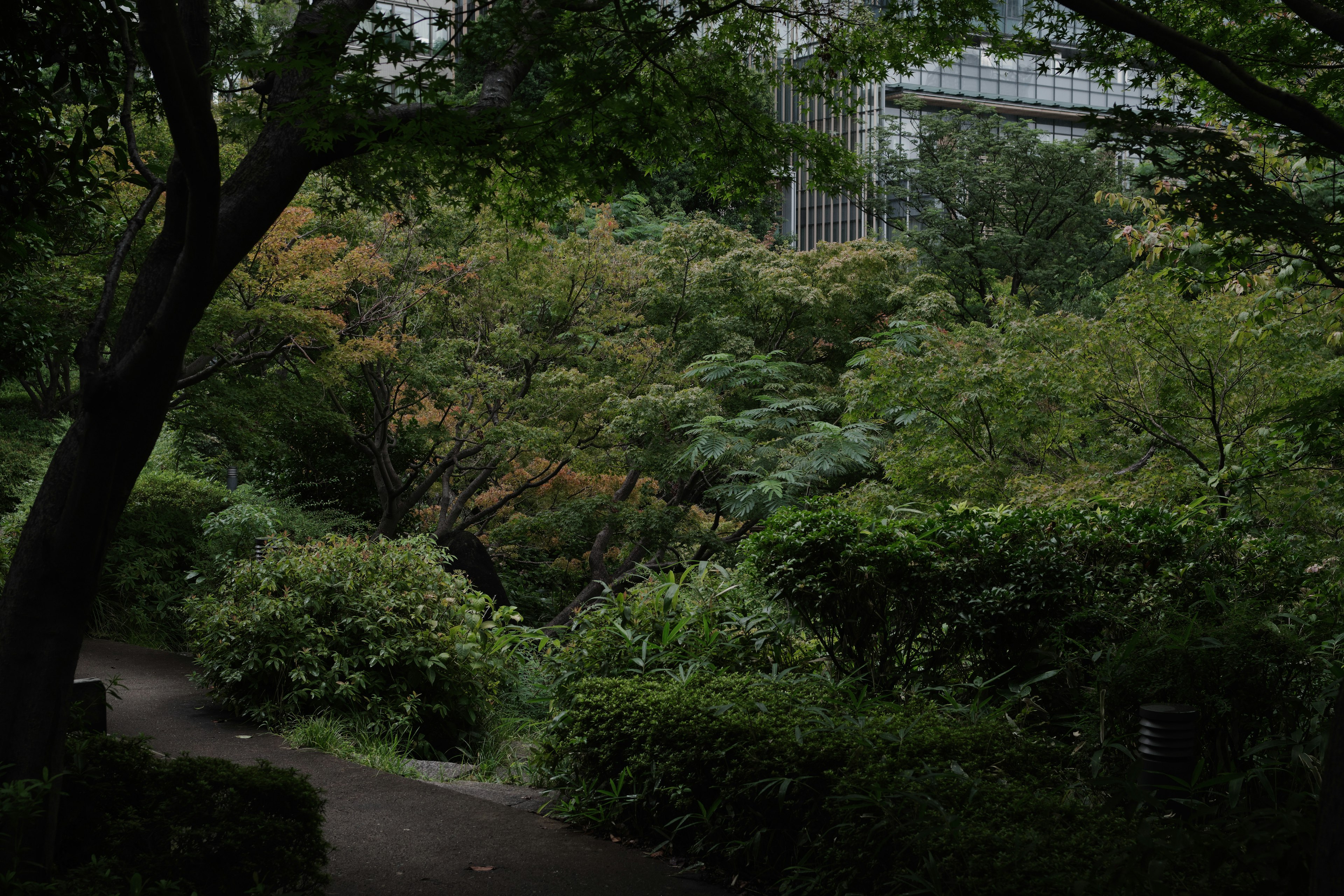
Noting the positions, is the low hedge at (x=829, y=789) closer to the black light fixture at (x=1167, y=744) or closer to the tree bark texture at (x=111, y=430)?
the black light fixture at (x=1167, y=744)

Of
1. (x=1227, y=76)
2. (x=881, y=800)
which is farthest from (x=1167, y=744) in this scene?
(x=1227, y=76)

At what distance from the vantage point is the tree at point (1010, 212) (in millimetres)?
22109

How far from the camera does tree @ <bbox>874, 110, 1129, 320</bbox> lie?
22.1 metres

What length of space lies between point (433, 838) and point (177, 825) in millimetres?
1571

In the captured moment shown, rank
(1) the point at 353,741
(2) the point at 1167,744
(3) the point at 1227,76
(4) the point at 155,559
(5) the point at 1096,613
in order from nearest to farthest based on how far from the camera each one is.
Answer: (3) the point at 1227,76 → (2) the point at 1167,744 → (5) the point at 1096,613 → (1) the point at 353,741 → (4) the point at 155,559

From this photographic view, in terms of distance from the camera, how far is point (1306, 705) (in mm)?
4352

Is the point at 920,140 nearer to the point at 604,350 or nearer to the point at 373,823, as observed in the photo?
the point at 604,350

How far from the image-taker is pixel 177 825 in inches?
144

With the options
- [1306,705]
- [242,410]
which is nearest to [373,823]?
[1306,705]

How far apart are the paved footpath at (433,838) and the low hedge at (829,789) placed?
0.91 feet

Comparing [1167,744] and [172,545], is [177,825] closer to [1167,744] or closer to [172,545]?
[1167,744]

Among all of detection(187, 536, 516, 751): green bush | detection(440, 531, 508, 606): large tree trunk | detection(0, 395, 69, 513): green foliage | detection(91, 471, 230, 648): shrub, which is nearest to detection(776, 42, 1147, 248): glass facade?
detection(440, 531, 508, 606): large tree trunk

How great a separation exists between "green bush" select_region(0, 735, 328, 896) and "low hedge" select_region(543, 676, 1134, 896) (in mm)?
1690

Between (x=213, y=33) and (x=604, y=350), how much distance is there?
761 cm
